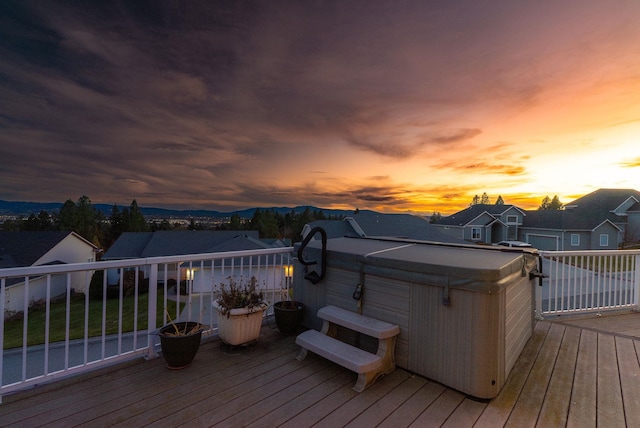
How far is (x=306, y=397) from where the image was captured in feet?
7.07

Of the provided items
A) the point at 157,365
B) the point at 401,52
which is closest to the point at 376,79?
the point at 401,52

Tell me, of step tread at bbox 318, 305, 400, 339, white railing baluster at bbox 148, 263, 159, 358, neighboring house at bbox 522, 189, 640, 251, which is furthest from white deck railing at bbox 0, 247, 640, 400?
neighboring house at bbox 522, 189, 640, 251

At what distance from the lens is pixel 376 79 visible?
6.36m

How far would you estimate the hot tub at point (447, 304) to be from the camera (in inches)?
83.0

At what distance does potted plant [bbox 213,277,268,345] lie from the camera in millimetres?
2908

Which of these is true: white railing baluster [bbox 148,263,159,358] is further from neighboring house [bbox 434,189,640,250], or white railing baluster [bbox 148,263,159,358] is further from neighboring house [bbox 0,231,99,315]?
neighboring house [bbox 434,189,640,250]

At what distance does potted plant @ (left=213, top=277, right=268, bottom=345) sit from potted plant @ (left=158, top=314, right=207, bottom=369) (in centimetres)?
32

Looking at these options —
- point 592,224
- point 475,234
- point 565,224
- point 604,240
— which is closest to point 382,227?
point 475,234

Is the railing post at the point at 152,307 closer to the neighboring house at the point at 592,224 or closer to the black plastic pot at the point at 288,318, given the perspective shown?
the black plastic pot at the point at 288,318

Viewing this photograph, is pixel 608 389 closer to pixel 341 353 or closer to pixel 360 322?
pixel 360 322

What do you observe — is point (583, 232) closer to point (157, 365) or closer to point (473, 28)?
point (473, 28)

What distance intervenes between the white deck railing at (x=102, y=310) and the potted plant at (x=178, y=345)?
0.58 ft

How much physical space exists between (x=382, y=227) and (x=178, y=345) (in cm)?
1751

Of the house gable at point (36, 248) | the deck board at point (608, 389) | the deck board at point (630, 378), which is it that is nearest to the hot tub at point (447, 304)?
the deck board at point (608, 389)
